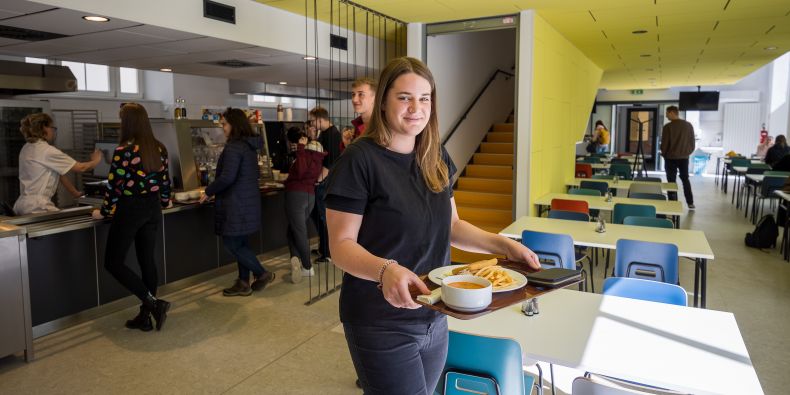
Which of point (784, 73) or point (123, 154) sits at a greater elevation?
point (784, 73)

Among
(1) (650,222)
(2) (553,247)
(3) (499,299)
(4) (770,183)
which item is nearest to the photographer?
(3) (499,299)

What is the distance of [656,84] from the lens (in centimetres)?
1598

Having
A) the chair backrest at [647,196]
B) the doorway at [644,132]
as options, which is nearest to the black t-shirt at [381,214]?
the chair backrest at [647,196]

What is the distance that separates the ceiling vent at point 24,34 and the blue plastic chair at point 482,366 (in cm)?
436

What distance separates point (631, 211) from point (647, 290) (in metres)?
2.77

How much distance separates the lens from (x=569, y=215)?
506 cm

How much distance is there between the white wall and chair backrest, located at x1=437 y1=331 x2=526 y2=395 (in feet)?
15.4

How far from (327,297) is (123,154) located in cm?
216

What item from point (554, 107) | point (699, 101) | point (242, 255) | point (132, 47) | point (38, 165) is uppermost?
point (699, 101)

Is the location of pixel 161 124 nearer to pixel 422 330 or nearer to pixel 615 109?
pixel 422 330

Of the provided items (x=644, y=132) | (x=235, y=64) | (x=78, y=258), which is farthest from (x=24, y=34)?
(x=644, y=132)

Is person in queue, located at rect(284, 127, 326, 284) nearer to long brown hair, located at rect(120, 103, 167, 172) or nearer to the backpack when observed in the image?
long brown hair, located at rect(120, 103, 167, 172)

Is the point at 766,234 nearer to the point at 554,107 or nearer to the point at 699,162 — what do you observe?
the point at 554,107

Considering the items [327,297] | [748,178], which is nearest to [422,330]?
[327,297]
